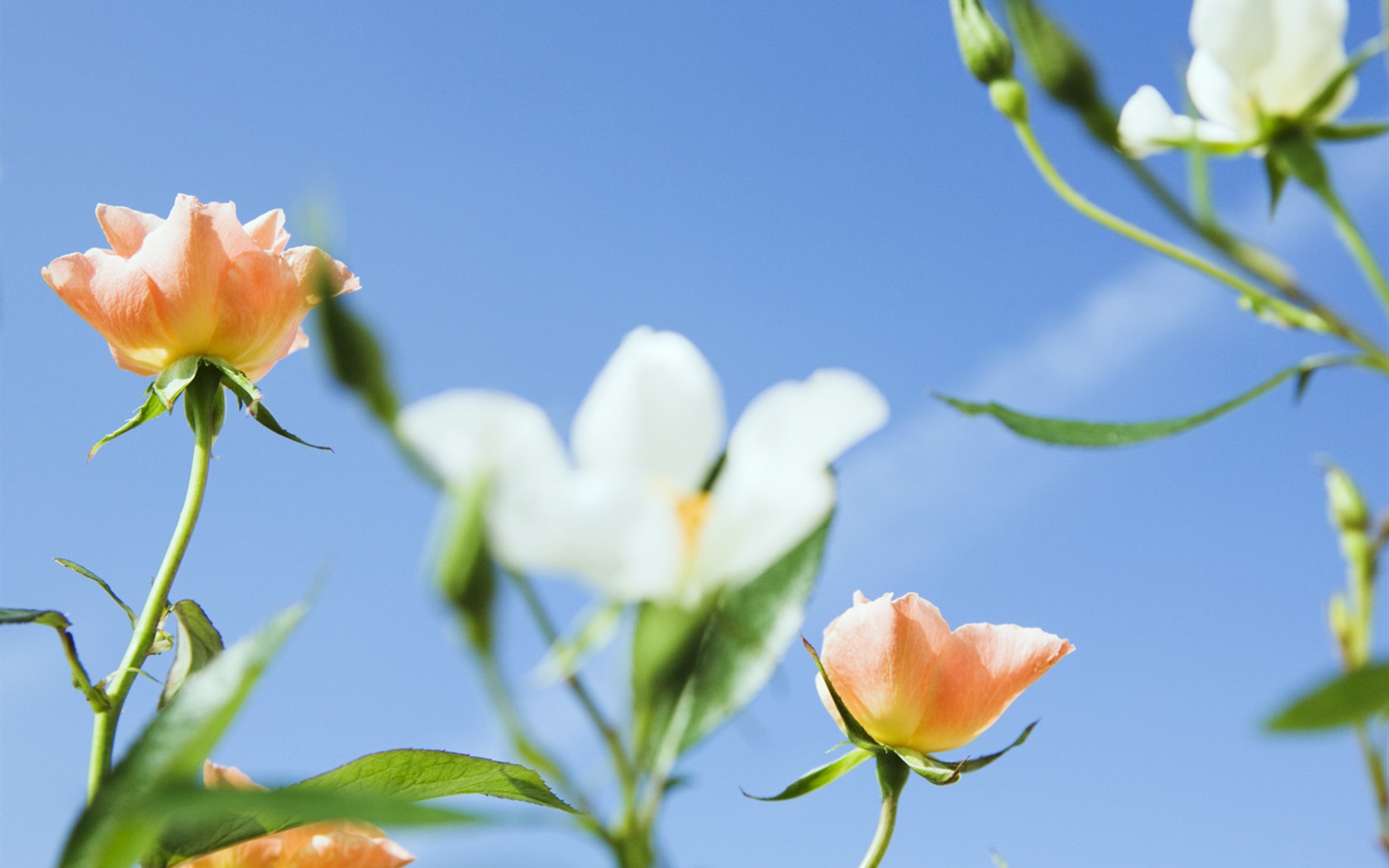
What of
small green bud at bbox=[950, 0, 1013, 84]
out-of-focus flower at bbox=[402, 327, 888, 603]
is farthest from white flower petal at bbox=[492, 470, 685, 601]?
small green bud at bbox=[950, 0, 1013, 84]

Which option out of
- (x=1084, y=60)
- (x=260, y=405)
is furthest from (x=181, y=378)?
(x=1084, y=60)

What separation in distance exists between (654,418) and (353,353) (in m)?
0.06

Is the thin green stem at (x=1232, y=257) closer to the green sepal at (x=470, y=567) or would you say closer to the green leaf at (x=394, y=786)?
the green sepal at (x=470, y=567)

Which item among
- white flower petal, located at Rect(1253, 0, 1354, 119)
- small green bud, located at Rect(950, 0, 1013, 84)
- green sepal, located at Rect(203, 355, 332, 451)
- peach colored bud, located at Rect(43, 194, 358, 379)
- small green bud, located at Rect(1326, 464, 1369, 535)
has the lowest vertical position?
small green bud, located at Rect(1326, 464, 1369, 535)

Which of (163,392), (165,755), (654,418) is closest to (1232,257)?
(654,418)

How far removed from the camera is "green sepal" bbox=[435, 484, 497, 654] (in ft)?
0.62

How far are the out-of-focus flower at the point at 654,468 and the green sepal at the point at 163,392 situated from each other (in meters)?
0.61

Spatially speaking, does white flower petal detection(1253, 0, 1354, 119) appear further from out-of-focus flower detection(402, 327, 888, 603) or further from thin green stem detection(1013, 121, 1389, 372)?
out-of-focus flower detection(402, 327, 888, 603)

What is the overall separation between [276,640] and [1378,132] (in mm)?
331

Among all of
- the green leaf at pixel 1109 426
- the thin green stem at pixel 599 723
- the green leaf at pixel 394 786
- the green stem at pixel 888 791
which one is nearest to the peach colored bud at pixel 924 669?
the green stem at pixel 888 791

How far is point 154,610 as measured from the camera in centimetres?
60

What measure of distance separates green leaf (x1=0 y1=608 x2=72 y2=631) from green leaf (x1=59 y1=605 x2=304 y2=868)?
8.9 inches

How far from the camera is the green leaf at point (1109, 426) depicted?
34 centimetres

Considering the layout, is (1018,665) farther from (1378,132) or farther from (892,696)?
(1378,132)
